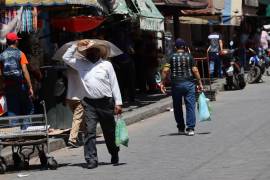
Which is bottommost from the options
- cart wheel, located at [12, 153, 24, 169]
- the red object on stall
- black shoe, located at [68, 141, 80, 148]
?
black shoe, located at [68, 141, 80, 148]

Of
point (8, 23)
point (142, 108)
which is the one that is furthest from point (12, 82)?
point (142, 108)

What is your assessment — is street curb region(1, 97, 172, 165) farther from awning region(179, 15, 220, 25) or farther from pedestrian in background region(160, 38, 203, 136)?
awning region(179, 15, 220, 25)

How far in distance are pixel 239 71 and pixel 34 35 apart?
9865mm

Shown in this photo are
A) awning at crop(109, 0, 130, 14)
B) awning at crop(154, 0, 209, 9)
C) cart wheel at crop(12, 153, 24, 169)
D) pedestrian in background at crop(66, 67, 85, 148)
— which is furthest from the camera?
awning at crop(154, 0, 209, 9)

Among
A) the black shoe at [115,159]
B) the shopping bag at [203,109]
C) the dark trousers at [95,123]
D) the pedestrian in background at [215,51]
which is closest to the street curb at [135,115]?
the dark trousers at [95,123]

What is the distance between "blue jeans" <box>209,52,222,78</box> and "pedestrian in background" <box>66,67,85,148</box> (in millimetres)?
14736

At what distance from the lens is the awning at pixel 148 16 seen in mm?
17633

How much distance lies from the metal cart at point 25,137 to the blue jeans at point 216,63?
654 inches

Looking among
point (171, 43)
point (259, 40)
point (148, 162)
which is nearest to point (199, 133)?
point (148, 162)

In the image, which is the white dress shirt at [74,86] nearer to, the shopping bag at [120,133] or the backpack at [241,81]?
the shopping bag at [120,133]

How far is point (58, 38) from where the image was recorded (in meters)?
16.2

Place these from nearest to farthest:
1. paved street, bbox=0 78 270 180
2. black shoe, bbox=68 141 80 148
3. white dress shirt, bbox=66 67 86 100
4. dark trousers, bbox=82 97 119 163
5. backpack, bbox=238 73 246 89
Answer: paved street, bbox=0 78 270 180
dark trousers, bbox=82 97 119 163
white dress shirt, bbox=66 67 86 100
black shoe, bbox=68 141 80 148
backpack, bbox=238 73 246 89

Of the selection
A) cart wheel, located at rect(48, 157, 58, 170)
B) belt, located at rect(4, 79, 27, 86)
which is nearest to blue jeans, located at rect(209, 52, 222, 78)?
belt, located at rect(4, 79, 27, 86)

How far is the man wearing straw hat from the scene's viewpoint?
1023 centimetres
